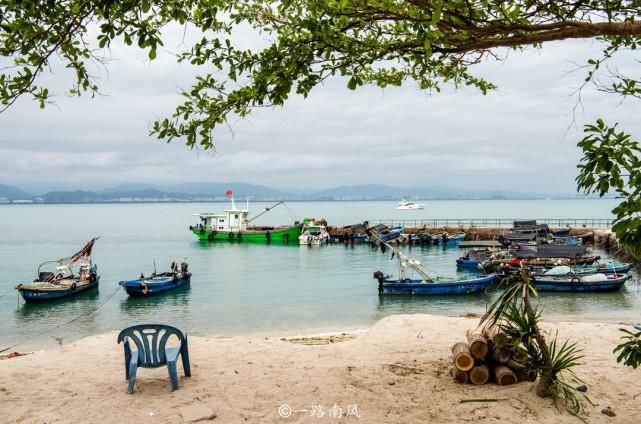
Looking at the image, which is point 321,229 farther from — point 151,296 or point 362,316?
point 362,316

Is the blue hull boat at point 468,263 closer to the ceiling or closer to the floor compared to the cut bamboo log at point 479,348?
closer to the floor

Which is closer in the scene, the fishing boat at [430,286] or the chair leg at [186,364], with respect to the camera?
the chair leg at [186,364]

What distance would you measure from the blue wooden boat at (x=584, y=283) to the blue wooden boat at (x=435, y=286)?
3288mm

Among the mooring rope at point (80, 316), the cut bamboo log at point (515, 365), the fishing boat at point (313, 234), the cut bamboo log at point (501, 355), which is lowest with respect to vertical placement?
the mooring rope at point (80, 316)

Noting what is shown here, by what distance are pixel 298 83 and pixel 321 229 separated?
178 ft

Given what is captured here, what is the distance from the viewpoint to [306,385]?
753 centimetres

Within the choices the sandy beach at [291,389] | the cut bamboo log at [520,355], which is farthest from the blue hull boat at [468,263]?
the cut bamboo log at [520,355]

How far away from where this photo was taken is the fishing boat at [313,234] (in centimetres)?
5772

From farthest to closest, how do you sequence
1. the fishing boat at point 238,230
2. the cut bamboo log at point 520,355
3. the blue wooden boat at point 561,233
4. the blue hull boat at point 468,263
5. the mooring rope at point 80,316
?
the fishing boat at point 238,230, the blue wooden boat at point 561,233, the blue hull boat at point 468,263, the mooring rope at point 80,316, the cut bamboo log at point 520,355

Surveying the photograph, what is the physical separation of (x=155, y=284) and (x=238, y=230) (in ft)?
117

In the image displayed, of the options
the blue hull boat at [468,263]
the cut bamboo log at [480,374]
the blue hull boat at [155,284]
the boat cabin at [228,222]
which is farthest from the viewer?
the boat cabin at [228,222]

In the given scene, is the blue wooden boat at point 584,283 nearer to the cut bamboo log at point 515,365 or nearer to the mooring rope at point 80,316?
the cut bamboo log at point 515,365

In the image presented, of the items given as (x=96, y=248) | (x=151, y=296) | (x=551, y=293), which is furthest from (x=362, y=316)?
(x=96, y=248)

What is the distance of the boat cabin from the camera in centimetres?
6468
